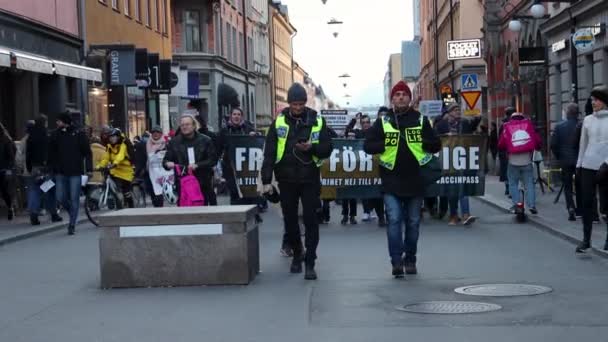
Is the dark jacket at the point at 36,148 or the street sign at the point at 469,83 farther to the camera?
the street sign at the point at 469,83

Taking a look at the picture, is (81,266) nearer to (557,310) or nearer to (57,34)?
(557,310)

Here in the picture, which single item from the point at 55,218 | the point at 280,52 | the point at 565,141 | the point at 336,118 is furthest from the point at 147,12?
the point at 280,52

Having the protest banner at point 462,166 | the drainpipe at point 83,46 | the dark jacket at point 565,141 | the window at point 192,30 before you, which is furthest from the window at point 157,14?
the dark jacket at point 565,141

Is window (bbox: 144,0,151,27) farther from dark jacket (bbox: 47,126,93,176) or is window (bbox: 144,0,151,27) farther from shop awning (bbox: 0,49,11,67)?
dark jacket (bbox: 47,126,93,176)

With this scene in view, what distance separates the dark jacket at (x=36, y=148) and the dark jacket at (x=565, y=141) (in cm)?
938

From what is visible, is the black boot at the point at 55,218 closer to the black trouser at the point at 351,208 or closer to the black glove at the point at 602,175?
the black trouser at the point at 351,208

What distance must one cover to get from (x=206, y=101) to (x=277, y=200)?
47.4 meters

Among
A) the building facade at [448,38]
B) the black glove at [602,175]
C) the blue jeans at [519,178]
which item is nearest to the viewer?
the black glove at [602,175]

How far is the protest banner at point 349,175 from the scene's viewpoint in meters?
18.7

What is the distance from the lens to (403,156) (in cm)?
1103

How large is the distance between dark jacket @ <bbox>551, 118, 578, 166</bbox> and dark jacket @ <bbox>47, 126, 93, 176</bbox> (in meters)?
7.27

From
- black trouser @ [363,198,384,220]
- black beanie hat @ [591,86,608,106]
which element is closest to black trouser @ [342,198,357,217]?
black trouser @ [363,198,384,220]

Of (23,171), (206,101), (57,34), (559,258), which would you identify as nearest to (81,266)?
(559,258)

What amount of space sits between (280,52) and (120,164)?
293 feet
